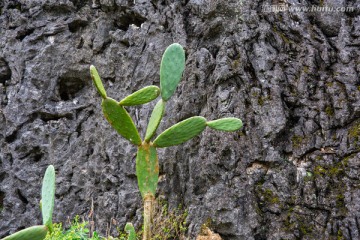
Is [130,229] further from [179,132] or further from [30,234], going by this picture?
[30,234]

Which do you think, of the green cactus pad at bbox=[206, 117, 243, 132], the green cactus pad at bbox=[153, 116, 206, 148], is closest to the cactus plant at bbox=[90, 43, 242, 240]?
the green cactus pad at bbox=[153, 116, 206, 148]

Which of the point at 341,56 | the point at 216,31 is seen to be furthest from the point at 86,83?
the point at 341,56

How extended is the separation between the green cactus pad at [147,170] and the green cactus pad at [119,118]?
4cm

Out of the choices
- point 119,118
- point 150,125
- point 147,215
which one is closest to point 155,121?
point 150,125

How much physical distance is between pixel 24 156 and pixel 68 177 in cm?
37

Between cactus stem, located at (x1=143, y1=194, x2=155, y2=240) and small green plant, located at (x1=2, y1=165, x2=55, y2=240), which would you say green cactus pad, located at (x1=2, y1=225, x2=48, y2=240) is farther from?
cactus stem, located at (x1=143, y1=194, x2=155, y2=240)

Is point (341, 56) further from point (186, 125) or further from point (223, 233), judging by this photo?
point (186, 125)

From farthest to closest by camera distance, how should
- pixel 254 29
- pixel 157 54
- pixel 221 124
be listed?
pixel 157 54 → pixel 254 29 → pixel 221 124

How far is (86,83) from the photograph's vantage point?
349cm

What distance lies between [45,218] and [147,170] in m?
0.40

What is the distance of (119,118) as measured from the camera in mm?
1699

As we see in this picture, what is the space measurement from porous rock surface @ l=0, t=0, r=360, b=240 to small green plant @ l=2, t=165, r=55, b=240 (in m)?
1.32

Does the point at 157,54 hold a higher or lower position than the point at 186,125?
higher

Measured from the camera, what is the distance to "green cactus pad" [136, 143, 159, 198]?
165 cm
